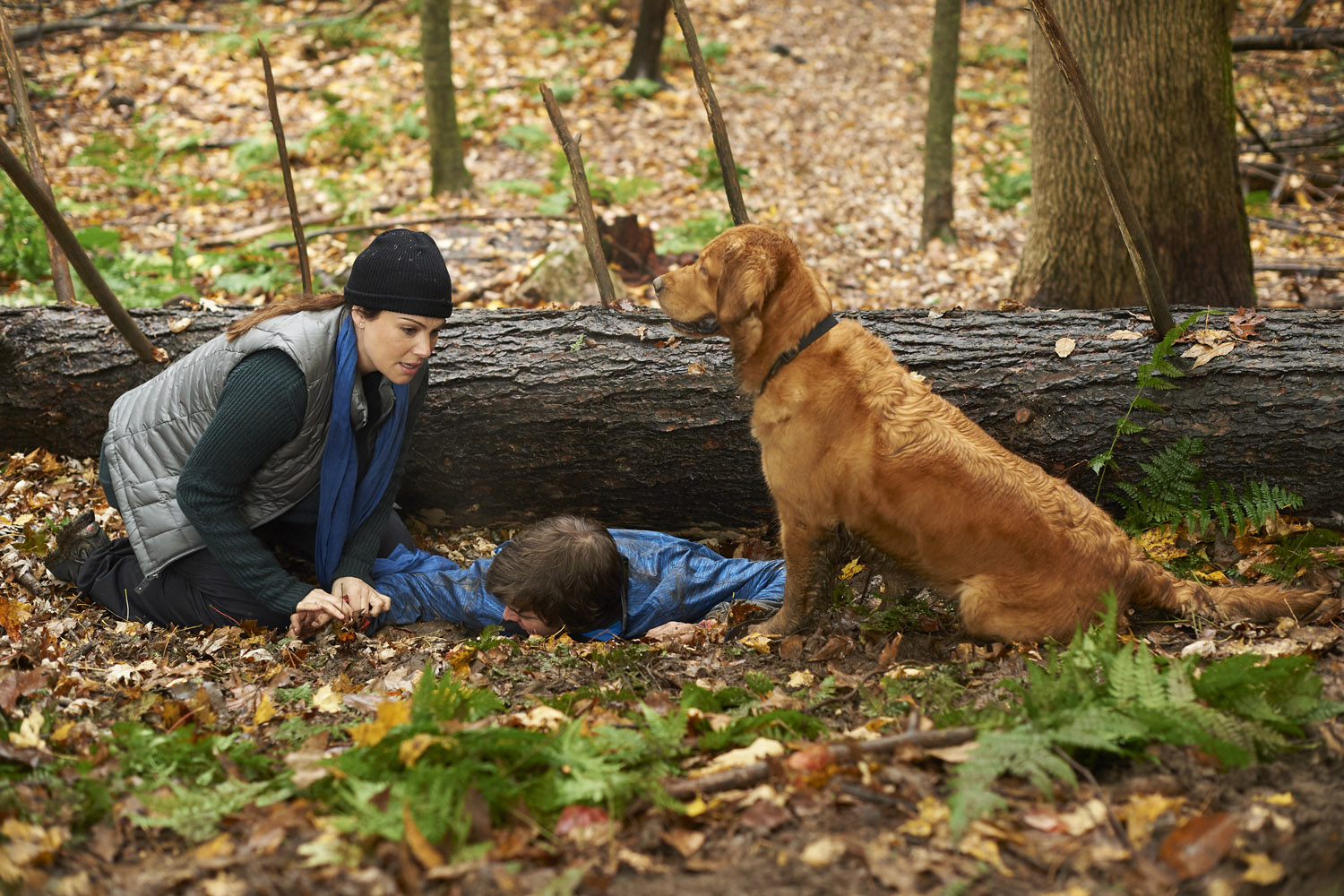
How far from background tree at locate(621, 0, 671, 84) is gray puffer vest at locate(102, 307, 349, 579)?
36.1 feet

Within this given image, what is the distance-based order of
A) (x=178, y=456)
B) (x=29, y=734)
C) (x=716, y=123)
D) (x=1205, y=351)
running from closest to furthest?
(x=29, y=734)
(x=178, y=456)
(x=1205, y=351)
(x=716, y=123)

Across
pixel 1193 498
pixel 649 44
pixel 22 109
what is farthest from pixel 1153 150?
pixel 649 44

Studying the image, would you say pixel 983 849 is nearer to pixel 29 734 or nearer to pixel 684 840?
pixel 684 840

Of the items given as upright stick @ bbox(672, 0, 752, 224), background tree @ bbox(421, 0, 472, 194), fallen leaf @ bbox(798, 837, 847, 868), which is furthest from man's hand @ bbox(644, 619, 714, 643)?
background tree @ bbox(421, 0, 472, 194)

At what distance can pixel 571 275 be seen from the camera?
8.38m

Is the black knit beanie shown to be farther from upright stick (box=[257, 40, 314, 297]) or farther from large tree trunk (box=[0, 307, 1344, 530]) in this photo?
upright stick (box=[257, 40, 314, 297])

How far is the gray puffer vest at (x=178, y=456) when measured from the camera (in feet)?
14.7

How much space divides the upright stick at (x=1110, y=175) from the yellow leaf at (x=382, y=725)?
3999mm

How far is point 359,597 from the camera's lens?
466 cm

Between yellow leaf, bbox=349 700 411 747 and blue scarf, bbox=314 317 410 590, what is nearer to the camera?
yellow leaf, bbox=349 700 411 747

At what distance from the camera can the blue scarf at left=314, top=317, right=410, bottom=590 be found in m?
4.38

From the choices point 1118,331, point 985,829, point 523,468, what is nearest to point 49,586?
point 523,468

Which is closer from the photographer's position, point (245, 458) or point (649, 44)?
point (245, 458)

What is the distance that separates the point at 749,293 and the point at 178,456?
306cm
